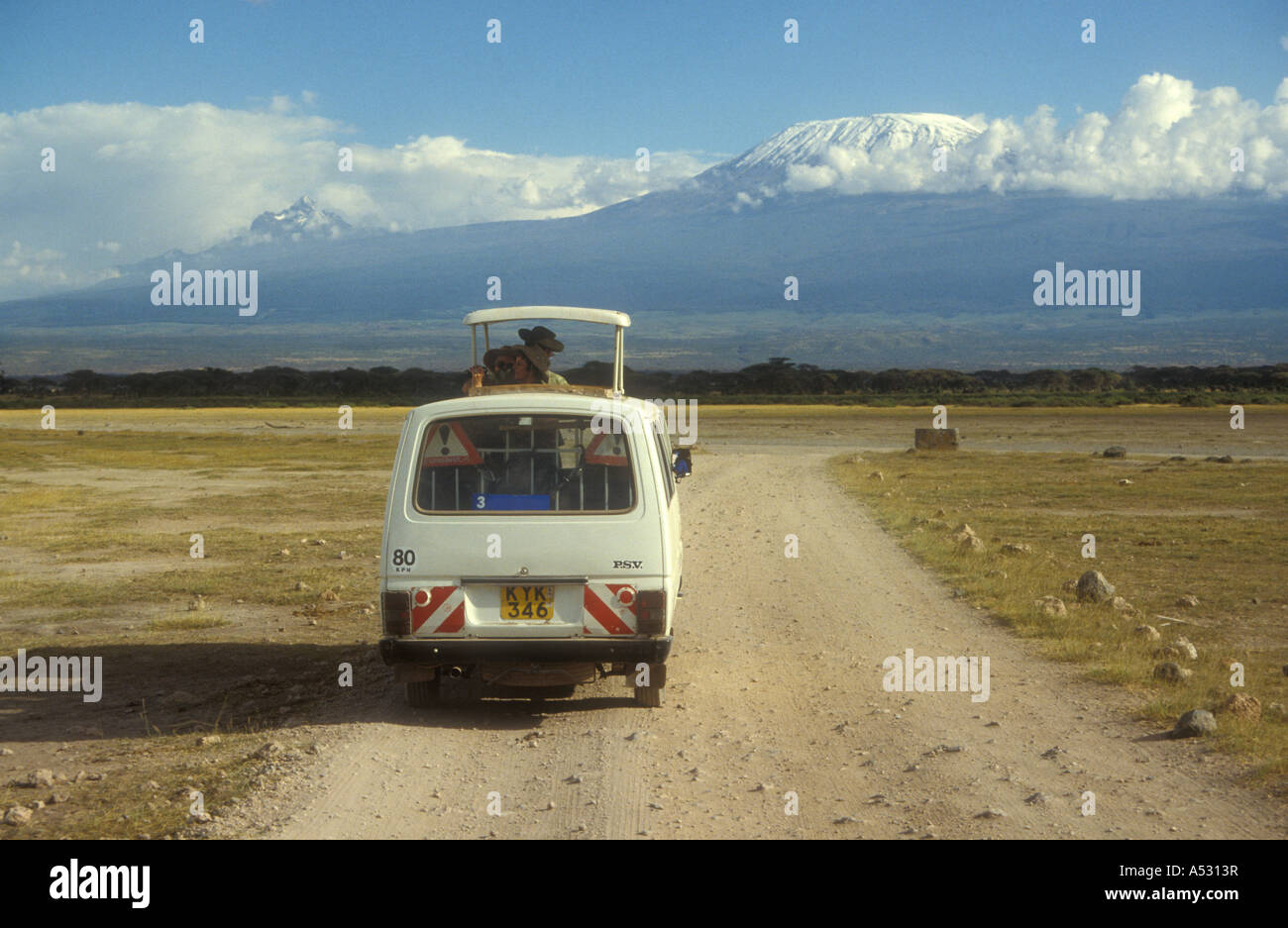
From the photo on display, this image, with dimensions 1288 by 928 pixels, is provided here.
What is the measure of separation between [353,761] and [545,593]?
149cm

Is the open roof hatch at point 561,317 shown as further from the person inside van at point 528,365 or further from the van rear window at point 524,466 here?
the van rear window at point 524,466

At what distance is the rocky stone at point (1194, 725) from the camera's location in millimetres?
7660

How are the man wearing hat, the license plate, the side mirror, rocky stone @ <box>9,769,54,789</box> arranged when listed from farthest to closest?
the man wearing hat → the side mirror → the license plate → rocky stone @ <box>9,769,54,789</box>

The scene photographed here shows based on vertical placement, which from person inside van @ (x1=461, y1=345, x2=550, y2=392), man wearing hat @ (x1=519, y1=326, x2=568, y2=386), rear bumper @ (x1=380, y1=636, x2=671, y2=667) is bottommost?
rear bumper @ (x1=380, y1=636, x2=671, y2=667)

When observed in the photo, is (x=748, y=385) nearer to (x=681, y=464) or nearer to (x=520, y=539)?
(x=681, y=464)

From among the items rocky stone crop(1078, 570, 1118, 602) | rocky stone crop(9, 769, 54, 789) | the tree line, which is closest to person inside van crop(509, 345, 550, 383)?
rocky stone crop(9, 769, 54, 789)

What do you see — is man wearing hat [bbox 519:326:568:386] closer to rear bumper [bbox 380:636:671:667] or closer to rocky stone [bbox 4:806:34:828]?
rear bumper [bbox 380:636:671:667]

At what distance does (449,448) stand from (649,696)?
205cm

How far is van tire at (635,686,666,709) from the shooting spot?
8336mm

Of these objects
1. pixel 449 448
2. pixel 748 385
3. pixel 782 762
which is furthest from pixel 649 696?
pixel 748 385

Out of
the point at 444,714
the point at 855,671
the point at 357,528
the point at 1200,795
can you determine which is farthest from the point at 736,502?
the point at 1200,795

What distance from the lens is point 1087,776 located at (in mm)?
6918

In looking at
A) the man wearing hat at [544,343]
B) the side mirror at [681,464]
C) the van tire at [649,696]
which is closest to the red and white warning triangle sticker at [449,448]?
the van tire at [649,696]

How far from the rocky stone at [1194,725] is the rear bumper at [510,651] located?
3.16 m
